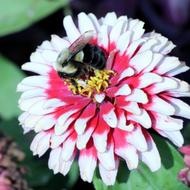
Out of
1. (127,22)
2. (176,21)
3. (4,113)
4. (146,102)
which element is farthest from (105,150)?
(176,21)

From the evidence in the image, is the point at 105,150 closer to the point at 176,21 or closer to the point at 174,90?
the point at 174,90

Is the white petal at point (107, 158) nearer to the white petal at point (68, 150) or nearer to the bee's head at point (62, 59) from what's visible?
the white petal at point (68, 150)

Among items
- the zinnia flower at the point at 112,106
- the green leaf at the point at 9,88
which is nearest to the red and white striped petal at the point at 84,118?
the zinnia flower at the point at 112,106

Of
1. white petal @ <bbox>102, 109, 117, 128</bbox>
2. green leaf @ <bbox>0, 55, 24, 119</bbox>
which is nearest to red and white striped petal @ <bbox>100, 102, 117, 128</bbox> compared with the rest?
white petal @ <bbox>102, 109, 117, 128</bbox>

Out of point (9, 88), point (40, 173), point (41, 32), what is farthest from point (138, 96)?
point (41, 32)

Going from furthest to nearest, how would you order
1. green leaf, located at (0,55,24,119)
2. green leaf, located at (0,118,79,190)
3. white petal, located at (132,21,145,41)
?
green leaf, located at (0,55,24,119), green leaf, located at (0,118,79,190), white petal, located at (132,21,145,41)

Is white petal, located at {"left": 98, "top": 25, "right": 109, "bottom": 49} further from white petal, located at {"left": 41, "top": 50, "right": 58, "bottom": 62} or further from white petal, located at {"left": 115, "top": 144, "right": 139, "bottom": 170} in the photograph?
white petal, located at {"left": 115, "top": 144, "right": 139, "bottom": 170}
